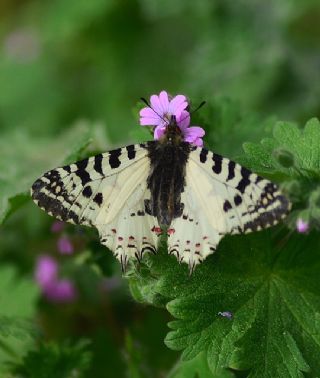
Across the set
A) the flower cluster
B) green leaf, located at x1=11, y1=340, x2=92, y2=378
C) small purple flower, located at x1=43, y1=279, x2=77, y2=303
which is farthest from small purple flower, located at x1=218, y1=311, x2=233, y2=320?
small purple flower, located at x1=43, y1=279, x2=77, y2=303

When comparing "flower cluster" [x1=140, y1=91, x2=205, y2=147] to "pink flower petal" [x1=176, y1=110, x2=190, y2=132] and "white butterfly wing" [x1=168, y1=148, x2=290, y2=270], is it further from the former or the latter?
"white butterfly wing" [x1=168, y1=148, x2=290, y2=270]

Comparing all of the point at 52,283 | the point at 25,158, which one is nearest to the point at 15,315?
the point at 52,283

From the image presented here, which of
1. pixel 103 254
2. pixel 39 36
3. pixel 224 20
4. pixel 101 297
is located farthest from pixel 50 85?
pixel 103 254

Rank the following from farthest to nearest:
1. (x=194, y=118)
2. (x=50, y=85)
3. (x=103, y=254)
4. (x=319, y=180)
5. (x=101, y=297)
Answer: (x=50, y=85)
(x=101, y=297)
(x=103, y=254)
(x=194, y=118)
(x=319, y=180)

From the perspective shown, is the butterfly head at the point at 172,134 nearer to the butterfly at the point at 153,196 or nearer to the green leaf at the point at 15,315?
the butterfly at the point at 153,196

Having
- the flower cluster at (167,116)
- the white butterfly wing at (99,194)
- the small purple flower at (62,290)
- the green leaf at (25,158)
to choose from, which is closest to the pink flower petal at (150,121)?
the flower cluster at (167,116)

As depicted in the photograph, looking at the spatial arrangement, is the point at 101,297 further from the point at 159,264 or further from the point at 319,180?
the point at 319,180

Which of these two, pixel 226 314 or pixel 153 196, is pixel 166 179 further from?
pixel 226 314
